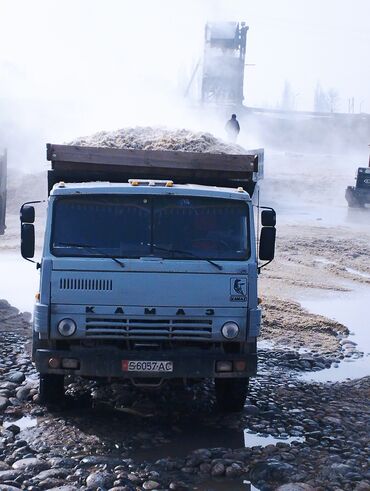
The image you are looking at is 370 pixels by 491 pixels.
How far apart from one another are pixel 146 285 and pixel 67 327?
32.8 inches

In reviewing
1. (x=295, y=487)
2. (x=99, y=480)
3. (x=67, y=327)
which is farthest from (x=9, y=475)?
(x=295, y=487)

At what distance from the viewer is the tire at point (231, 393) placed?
25.9 feet

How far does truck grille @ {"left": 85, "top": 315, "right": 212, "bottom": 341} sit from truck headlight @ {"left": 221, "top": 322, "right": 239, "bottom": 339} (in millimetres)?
160

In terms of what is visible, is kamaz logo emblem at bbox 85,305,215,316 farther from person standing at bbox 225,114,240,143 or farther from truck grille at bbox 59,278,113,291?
person standing at bbox 225,114,240,143

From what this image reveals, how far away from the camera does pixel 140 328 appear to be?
7.41m

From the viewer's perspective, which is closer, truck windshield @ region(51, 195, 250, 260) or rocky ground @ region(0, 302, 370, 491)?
rocky ground @ region(0, 302, 370, 491)

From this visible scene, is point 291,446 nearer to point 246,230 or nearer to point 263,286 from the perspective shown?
point 246,230

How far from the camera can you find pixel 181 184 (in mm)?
8453

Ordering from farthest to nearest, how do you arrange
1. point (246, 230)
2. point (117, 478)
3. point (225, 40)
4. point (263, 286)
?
point (225, 40) < point (263, 286) < point (246, 230) < point (117, 478)

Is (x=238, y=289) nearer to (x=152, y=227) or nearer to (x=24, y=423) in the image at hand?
(x=152, y=227)

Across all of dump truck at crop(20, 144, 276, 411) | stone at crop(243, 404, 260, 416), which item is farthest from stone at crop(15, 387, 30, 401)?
stone at crop(243, 404, 260, 416)

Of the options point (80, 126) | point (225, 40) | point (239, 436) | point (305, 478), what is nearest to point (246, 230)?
point (239, 436)

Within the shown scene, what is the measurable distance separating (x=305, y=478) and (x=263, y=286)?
9.56m

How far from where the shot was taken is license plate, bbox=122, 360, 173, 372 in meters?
7.36
